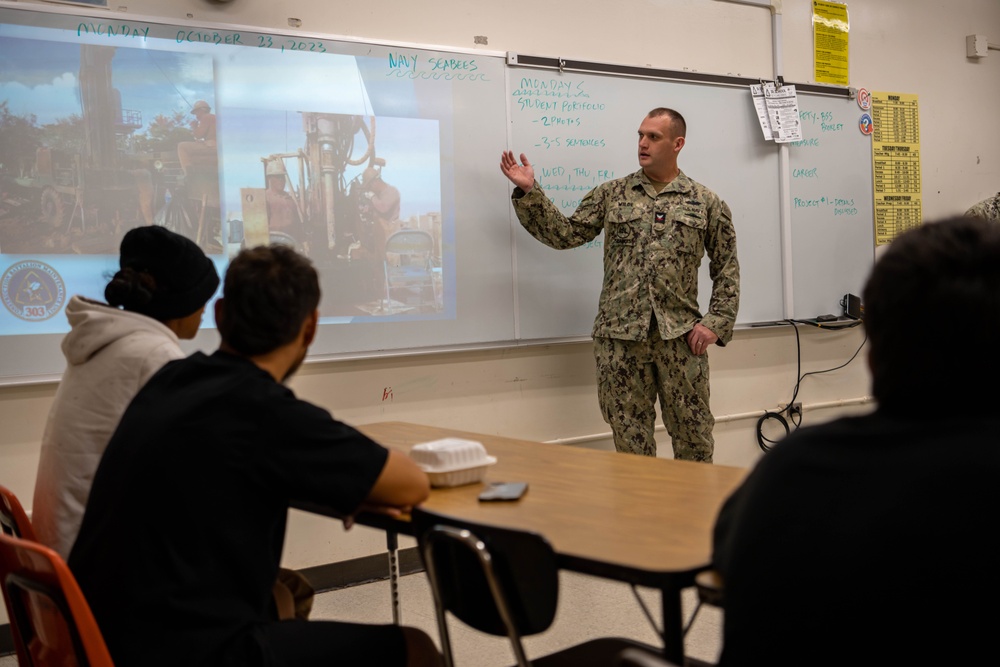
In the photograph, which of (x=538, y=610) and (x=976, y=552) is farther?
(x=538, y=610)

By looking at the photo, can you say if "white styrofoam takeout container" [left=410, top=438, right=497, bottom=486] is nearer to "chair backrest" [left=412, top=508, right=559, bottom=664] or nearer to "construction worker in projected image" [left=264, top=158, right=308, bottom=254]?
"chair backrest" [left=412, top=508, right=559, bottom=664]

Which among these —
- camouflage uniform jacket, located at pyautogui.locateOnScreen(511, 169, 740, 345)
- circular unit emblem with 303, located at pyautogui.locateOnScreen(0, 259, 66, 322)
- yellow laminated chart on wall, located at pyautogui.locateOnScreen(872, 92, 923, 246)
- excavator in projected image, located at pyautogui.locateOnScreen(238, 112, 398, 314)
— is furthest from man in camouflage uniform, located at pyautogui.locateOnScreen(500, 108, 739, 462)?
circular unit emblem with 303, located at pyautogui.locateOnScreen(0, 259, 66, 322)

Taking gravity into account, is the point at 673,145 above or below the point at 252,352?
above

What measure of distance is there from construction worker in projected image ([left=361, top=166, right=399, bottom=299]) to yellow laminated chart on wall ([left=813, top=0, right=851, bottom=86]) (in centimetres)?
242

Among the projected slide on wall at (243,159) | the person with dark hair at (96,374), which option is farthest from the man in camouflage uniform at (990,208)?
the person with dark hair at (96,374)

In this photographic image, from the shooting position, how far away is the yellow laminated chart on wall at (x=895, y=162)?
16.0 feet

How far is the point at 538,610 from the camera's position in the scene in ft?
4.55

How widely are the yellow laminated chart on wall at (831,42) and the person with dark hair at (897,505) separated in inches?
159

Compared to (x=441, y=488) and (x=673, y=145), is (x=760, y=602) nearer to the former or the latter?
(x=441, y=488)

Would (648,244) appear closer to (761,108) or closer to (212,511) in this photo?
(761,108)

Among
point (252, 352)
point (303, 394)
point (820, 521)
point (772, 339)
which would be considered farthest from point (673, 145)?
point (820, 521)

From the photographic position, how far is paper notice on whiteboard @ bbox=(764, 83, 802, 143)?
4.43 m

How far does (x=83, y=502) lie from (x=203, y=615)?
61 cm

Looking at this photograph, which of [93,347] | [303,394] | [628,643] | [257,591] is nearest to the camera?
[257,591]
